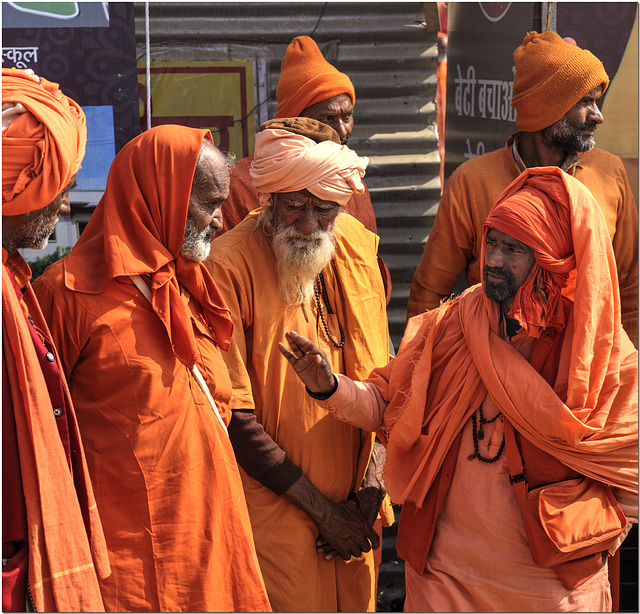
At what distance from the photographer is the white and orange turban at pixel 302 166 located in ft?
12.3

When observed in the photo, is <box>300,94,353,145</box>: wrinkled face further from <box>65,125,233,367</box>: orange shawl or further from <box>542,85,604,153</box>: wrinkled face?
<box>65,125,233,367</box>: orange shawl

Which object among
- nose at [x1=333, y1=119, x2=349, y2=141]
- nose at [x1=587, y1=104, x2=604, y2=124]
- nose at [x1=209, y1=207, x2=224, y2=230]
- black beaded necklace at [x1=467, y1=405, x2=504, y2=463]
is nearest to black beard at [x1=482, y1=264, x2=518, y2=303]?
black beaded necklace at [x1=467, y1=405, x2=504, y2=463]

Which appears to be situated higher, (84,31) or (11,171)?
(84,31)

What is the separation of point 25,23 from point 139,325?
2266mm

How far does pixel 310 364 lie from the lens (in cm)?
348

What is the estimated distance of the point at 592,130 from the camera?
4.65 m

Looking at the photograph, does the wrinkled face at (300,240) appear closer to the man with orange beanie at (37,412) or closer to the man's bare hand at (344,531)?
the man's bare hand at (344,531)

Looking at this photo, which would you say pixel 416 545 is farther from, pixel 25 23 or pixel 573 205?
pixel 25 23

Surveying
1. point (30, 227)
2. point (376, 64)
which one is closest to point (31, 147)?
point (30, 227)

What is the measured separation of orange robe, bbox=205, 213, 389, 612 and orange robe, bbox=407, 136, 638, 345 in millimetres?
1021

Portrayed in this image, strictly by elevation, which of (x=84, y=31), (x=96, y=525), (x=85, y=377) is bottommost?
(x=96, y=525)

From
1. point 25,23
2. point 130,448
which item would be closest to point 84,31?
point 25,23

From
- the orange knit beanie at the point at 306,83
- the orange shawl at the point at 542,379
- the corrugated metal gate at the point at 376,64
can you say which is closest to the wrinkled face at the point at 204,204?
the orange shawl at the point at 542,379

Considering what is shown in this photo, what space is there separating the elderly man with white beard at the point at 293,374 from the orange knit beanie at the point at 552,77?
3.96 feet
